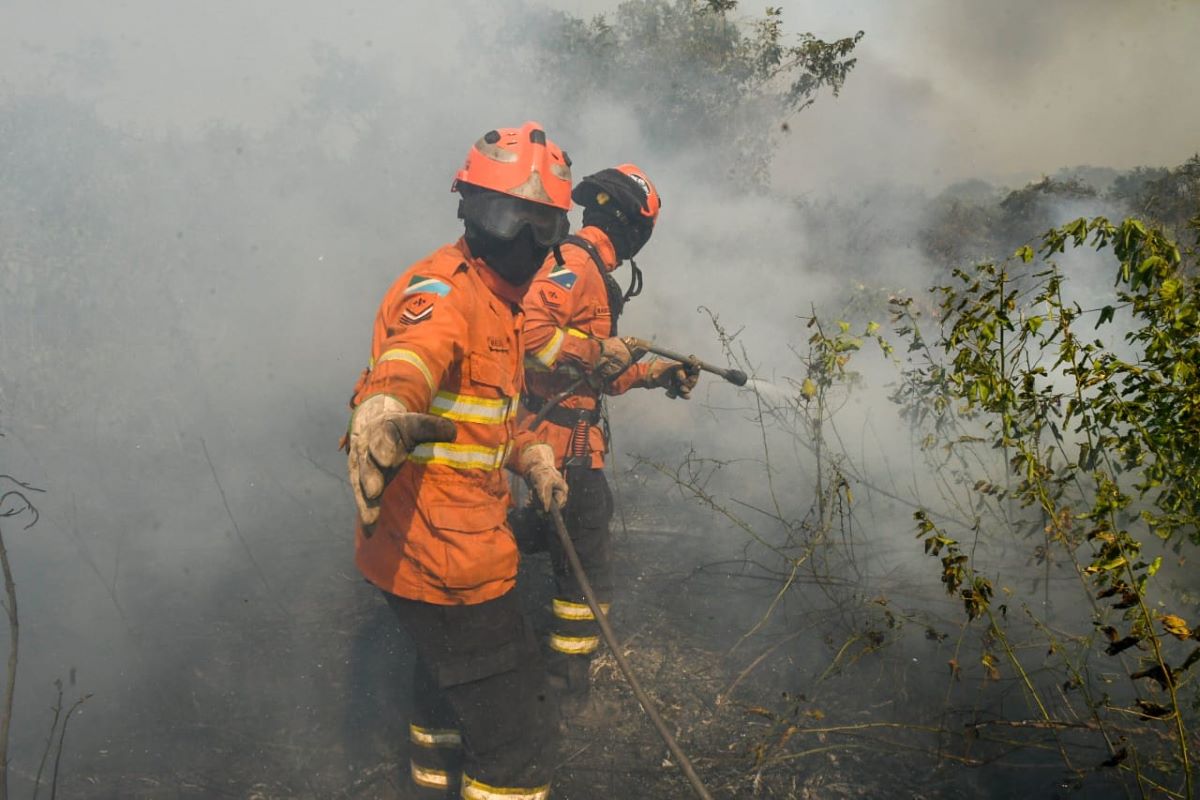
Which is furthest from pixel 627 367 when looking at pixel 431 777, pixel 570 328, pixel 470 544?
pixel 431 777

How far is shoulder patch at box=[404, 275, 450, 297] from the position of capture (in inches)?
99.4

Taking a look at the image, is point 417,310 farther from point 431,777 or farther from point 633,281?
point 633,281

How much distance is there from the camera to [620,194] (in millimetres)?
4492

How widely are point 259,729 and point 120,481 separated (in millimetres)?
3240

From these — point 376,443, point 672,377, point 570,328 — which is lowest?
point 376,443

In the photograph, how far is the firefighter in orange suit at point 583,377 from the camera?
3982 mm

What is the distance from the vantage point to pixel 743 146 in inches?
432

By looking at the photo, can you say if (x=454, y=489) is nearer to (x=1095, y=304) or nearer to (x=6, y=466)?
(x=6, y=466)

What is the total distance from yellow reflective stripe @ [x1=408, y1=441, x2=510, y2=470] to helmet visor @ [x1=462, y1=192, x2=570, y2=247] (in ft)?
2.38

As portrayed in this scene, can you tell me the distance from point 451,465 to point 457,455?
39 mm

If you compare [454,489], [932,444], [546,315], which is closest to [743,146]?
[932,444]

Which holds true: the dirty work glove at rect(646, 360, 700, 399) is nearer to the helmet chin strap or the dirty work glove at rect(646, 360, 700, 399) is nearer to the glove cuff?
the helmet chin strap

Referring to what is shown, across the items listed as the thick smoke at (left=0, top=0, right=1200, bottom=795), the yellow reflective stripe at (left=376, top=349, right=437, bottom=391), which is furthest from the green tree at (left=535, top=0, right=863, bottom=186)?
the yellow reflective stripe at (left=376, top=349, right=437, bottom=391)

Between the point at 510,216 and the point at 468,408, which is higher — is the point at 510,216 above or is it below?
above
